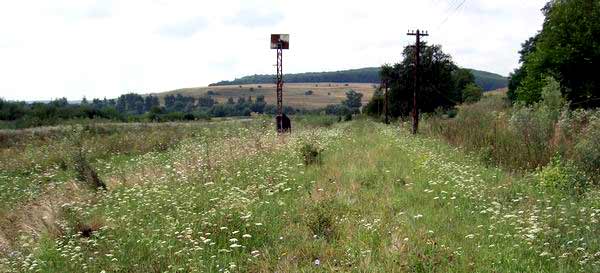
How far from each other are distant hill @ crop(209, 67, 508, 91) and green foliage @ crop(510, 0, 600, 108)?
129621 millimetres

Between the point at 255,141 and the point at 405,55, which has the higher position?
the point at 405,55

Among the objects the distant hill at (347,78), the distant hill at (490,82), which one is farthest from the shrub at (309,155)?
the distant hill at (490,82)

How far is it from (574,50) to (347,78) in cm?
14862

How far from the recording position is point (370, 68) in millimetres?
195125

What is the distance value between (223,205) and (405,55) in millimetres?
58872

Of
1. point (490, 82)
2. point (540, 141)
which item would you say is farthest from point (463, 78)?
point (540, 141)

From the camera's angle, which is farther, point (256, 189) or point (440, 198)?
point (256, 189)

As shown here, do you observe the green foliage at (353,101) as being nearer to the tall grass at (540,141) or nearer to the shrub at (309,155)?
the tall grass at (540,141)

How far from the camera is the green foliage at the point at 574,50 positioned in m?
38.7

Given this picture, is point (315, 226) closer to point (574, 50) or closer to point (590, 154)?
point (590, 154)

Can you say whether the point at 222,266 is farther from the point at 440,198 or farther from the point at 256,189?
the point at 440,198

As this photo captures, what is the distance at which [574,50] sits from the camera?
39.7 m

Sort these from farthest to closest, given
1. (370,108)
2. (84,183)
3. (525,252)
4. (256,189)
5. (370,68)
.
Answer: (370,68), (370,108), (84,183), (256,189), (525,252)

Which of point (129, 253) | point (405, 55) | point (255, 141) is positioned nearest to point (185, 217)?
point (129, 253)
